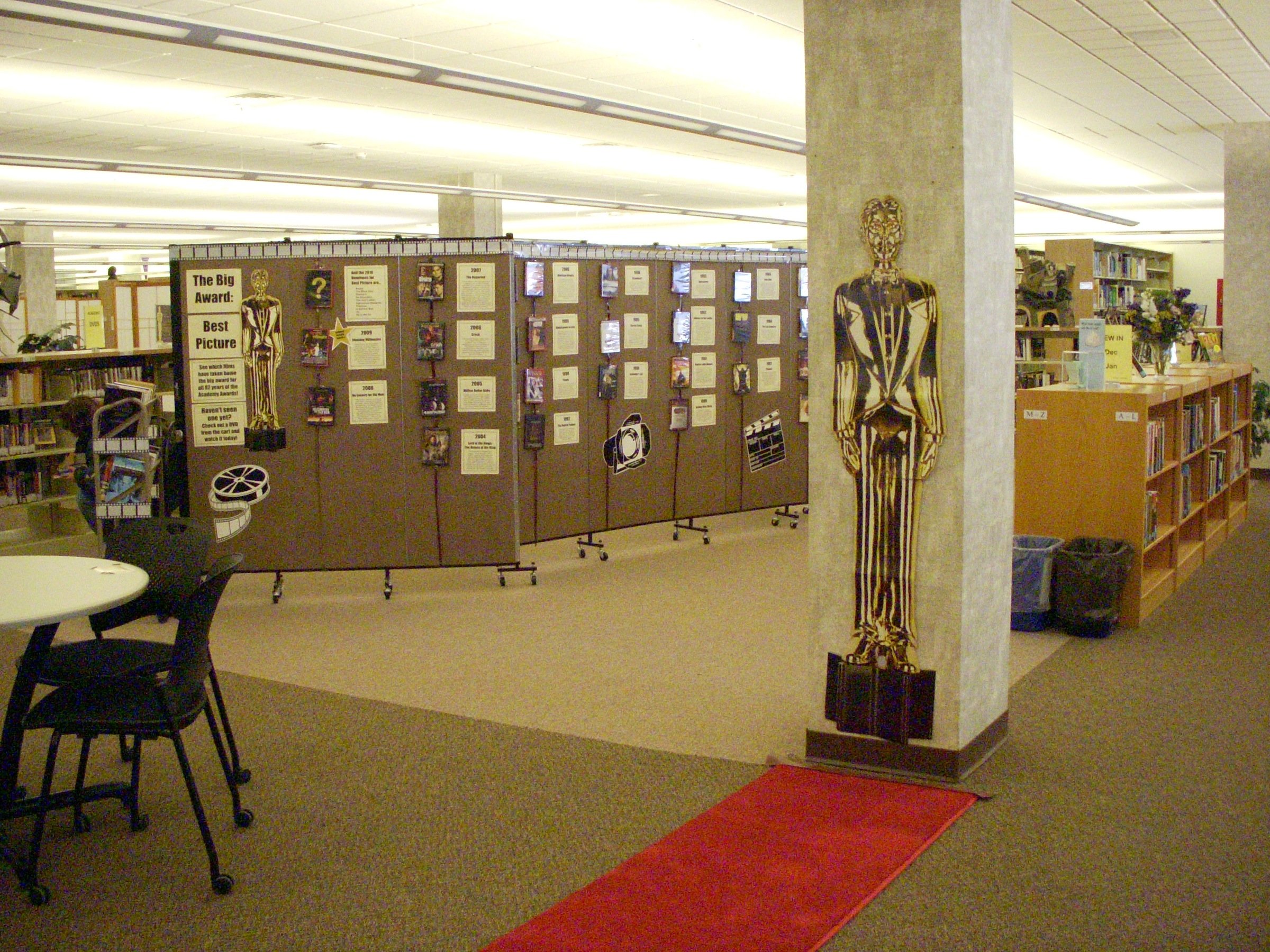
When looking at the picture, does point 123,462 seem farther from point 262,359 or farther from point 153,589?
point 153,589

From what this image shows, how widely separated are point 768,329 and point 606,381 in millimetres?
1705

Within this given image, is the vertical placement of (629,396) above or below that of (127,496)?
above

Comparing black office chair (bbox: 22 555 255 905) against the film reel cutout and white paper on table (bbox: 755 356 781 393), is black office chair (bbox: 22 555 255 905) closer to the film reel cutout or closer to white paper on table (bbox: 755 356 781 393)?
the film reel cutout

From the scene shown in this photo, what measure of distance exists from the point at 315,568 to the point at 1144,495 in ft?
15.3

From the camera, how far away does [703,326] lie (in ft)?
28.8

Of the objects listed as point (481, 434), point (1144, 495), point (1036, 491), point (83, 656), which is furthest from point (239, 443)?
point (1144, 495)

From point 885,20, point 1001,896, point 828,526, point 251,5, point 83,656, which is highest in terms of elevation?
point 251,5

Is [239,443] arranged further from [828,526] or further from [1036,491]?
[1036,491]

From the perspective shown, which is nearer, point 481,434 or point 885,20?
point 885,20

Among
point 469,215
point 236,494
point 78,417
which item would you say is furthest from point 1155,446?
point 469,215

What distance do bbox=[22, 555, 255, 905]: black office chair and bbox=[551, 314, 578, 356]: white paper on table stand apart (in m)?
4.18

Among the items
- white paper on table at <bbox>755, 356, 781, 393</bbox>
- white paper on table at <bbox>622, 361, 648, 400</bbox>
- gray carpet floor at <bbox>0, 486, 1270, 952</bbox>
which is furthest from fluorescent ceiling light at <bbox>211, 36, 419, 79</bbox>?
white paper on table at <bbox>755, 356, 781, 393</bbox>

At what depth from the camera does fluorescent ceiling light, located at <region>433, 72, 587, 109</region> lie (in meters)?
6.75

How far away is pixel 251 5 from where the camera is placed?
21.6 ft
